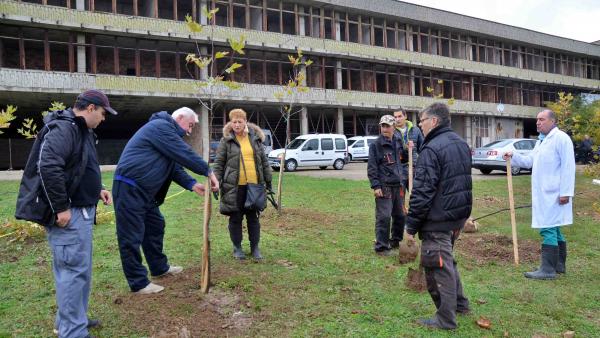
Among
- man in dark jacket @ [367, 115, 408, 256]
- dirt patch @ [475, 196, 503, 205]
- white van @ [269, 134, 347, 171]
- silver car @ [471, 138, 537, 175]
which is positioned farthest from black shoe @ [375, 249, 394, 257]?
white van @ [269, 134, 347, 171]

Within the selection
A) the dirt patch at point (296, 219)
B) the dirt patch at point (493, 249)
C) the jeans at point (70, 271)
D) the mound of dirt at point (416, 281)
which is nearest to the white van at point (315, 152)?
the dirt patch at point (296, 219)

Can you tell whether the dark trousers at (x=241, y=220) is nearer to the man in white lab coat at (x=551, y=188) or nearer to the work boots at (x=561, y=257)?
the man in white lab coat at (x=551, y=188)

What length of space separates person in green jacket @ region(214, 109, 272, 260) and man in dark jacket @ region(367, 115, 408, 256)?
1.52 meters

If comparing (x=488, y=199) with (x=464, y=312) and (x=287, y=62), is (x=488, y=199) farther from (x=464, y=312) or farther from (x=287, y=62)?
(x=287, y=62)

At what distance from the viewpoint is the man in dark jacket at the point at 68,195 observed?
3117 mm

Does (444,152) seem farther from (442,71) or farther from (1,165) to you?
(442,71)

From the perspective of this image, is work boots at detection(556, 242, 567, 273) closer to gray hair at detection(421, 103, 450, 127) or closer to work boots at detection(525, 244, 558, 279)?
work boots at detection(525, 244, 558, 279)

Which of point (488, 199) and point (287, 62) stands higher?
point (287, 62)

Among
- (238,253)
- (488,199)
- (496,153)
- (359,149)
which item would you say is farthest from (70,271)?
(359,149)

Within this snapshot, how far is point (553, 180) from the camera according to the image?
520 centimetres

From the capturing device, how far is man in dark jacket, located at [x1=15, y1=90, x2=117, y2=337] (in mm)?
3117

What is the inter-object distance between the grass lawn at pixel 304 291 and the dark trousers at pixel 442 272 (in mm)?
153

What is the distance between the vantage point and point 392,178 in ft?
19.7

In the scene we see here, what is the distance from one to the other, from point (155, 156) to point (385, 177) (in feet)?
9.92
